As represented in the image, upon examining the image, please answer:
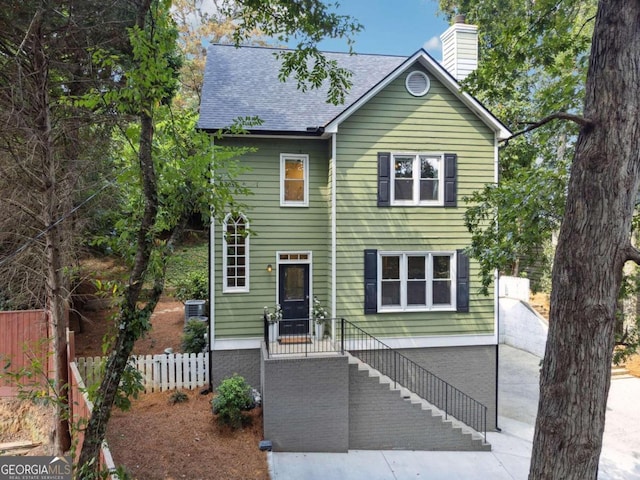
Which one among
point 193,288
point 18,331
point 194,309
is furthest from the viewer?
point 193,288

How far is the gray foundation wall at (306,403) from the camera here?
27.6 ft

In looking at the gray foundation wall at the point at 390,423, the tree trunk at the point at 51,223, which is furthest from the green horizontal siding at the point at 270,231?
the tree trunk at the point at 51,223

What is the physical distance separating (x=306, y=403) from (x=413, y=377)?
3.00 m

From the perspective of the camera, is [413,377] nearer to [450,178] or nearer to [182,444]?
[450,178]

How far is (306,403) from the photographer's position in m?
8.50

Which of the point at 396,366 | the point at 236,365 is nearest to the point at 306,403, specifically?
the point at 236,365

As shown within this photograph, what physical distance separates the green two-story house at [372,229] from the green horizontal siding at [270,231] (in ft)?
0.08

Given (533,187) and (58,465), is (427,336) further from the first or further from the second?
(58,465)

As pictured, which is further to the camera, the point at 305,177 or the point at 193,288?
the point at 193,288

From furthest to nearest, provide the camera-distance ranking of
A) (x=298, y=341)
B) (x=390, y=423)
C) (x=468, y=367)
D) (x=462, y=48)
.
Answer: (x=462, y=48) < (x=468, y=367) < (x=298, y=341) < (x=390, y=423)

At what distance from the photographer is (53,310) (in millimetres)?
6324

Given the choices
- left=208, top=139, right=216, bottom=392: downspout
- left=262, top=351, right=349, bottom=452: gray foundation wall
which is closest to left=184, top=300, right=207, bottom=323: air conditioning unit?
left=208, top=139, right=216, bottom=392: downspout

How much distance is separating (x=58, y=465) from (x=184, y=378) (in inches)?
212

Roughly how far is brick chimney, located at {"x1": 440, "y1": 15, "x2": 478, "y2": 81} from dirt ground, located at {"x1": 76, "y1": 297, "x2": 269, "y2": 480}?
10841 mm
